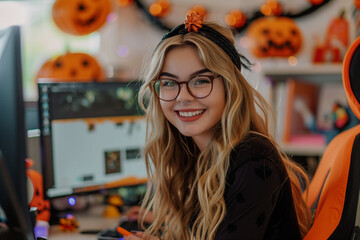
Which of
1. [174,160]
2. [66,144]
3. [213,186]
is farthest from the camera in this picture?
[66,144]

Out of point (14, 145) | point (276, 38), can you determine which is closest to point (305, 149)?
point (276, 38)

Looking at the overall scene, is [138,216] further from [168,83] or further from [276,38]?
[276,38]

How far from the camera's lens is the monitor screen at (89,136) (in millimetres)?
1275

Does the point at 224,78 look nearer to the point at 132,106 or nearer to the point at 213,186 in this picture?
the point at 213,186

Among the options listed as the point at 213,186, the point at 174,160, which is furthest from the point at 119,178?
the point at 213,186

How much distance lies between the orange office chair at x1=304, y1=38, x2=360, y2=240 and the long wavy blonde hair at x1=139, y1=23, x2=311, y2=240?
0.14 meters

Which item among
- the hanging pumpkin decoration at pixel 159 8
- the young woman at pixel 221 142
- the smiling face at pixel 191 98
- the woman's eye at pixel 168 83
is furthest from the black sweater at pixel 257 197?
the hanging pumpkin decoration at pixel 159 8

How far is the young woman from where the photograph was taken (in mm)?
853

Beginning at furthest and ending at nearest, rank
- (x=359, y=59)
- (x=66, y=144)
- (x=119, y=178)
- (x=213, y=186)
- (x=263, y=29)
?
(x=263, y=29), (x=119, y=178), (x=66, y=144), (x=213, y=186), (x=359, y=59)

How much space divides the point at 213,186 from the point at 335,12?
137 cm

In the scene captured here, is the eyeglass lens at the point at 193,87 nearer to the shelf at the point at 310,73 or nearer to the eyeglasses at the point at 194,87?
the eyeglasses at the point at 194,87

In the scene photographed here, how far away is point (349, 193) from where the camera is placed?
86cm

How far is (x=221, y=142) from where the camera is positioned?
3.24ft

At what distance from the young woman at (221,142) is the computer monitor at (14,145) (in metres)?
0.39
